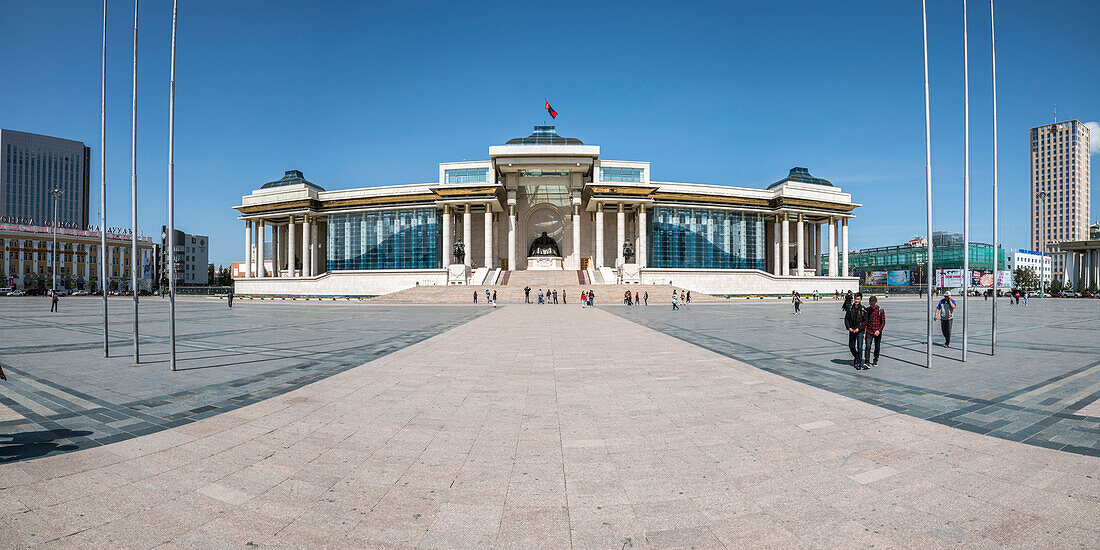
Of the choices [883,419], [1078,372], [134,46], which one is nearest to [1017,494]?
[883,419]

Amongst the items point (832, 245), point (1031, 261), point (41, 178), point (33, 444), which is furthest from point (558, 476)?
point (1031, 261)

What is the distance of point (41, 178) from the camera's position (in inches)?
4614

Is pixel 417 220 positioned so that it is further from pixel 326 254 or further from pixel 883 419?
pixel 883 419

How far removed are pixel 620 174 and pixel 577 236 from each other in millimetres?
10663

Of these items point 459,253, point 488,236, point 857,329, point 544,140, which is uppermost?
point 544,140

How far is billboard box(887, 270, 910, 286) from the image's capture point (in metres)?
110

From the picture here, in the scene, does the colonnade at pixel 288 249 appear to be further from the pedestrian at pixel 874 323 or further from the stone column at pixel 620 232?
the pedestrian at pixel 874 323

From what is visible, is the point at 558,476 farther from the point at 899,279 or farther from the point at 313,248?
the point at 899,279

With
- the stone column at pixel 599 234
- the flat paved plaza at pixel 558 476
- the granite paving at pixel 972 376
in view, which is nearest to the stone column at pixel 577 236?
the stone column at pixel 599 234

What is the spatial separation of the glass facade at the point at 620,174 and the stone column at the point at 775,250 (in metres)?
22.0

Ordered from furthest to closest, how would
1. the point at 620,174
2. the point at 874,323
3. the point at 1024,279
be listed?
the point at 1024,279
the point at 620,174
the point at 874,323

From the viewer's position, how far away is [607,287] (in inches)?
1972

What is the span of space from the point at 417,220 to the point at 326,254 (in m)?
17.4

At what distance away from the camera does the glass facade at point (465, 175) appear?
66688mm
